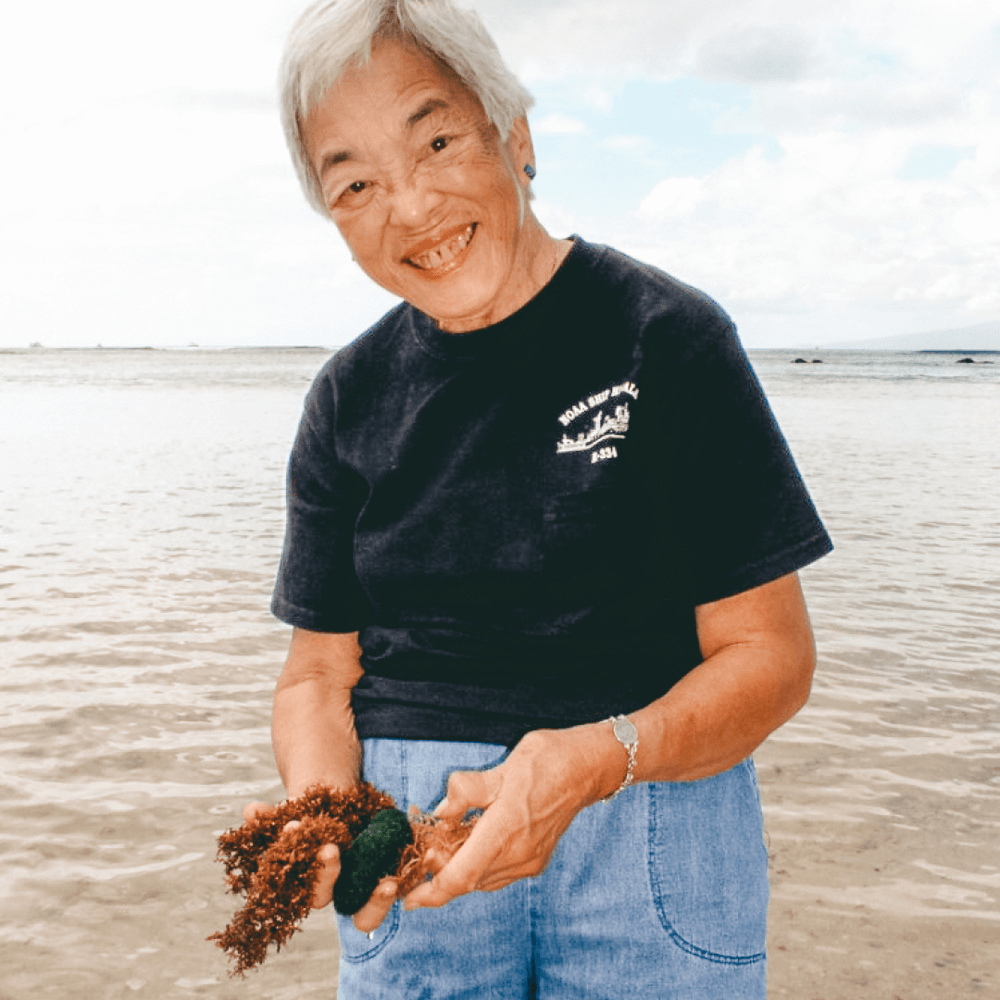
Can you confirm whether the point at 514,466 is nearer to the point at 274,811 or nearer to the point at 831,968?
the point at 274,811

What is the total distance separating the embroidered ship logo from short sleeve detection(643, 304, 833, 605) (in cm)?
6

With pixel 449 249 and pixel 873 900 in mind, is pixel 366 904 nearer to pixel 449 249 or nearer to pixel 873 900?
pixel 449 249

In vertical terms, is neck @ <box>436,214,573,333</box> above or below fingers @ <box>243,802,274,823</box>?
above

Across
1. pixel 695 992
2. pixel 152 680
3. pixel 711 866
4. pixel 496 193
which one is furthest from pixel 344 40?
pixel 152 680

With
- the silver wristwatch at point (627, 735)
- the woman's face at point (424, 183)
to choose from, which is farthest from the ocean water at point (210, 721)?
the woman's face at point (424, 183)

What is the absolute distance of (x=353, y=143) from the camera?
1952 mm

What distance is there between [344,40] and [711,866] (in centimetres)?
170

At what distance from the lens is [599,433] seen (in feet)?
6.09

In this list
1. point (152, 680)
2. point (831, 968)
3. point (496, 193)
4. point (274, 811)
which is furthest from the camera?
point (152, 680)

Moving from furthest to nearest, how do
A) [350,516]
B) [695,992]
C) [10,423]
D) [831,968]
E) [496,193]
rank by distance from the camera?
[10,423], [831,968], [350,516], [496,193], [695,992]

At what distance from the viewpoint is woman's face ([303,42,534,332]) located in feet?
6.30

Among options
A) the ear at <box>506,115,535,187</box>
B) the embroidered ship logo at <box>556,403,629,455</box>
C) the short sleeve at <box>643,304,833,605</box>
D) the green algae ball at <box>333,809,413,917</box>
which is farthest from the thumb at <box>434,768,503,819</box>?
the ear at <box>506,115,535,187</box>

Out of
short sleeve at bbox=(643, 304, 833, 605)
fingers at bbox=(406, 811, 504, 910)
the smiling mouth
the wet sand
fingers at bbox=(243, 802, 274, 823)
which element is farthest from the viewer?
the wet sand

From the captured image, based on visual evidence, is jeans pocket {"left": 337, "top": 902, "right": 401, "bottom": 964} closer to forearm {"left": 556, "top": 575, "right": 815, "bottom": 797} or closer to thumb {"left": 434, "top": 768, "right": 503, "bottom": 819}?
thumb {"left": 434, "top": 768, "right": 503, "bottom": 819}
